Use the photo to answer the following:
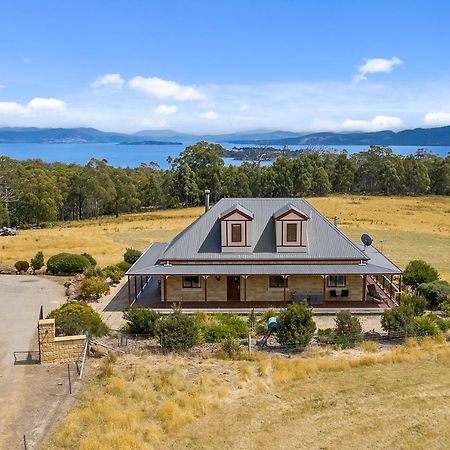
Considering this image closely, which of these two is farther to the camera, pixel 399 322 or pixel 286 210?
pixel 286 210

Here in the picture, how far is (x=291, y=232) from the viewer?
27.1 meters

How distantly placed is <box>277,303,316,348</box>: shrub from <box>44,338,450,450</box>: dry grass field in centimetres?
76

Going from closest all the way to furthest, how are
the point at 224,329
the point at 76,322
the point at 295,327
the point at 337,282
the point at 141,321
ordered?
1. the point at 295,327
2. the point at 76,322
3. the point at 224,329
4. the point at 141,321
5. the point at 337,282

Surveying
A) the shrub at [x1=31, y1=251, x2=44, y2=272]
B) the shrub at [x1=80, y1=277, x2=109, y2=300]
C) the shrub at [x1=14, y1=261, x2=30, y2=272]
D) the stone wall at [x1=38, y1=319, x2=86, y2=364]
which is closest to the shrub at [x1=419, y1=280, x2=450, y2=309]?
the shrub at [x1=80, y1=277, x2=109, y2=300]

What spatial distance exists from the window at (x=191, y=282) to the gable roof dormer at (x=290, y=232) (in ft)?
14.8

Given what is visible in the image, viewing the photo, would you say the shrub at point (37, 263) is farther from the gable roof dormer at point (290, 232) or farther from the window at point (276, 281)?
the gable roof dormer at point (290, 232)

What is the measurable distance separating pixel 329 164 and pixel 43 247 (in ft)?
248

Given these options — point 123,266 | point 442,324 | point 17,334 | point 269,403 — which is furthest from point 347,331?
point 123,266

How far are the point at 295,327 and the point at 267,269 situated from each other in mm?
6486

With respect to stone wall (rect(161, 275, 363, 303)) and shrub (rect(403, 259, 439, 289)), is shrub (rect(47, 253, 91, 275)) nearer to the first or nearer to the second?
stone wall (rect(161, 275, 363, 303))

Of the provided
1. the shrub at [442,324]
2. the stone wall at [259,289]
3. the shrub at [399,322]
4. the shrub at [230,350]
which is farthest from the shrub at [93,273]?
the shrub at [442,324]

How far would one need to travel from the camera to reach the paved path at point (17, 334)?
14290mm

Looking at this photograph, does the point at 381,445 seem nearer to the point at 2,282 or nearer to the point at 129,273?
the point at 129,273

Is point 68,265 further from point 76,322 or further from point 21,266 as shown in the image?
point 76,322
